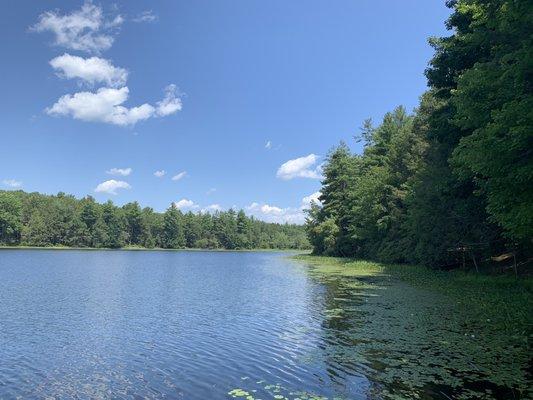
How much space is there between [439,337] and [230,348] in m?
8.27

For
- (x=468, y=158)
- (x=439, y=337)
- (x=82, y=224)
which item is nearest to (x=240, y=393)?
(x=439, y=337)

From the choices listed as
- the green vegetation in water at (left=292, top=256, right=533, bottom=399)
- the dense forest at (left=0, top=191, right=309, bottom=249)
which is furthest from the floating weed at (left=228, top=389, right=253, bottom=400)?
the dense forest at (left=0, top=191, right=309, bottom=249)

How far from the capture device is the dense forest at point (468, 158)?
68.8ft

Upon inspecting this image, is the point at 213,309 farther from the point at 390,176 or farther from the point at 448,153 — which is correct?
the point at 390,176

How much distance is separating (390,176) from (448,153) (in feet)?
90.5

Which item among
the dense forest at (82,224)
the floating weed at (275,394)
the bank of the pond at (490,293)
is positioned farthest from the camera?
the dense forest at (82,224)

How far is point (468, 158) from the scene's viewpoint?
76.6ft

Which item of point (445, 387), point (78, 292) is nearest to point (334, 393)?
point (445, 387)

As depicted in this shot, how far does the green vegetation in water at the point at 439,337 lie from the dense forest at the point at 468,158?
15.4 ft

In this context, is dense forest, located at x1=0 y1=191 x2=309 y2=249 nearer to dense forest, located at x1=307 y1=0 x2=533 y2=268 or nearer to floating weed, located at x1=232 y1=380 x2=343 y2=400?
dense forest, located at x1=307 y1=0 x2=533 y2=268

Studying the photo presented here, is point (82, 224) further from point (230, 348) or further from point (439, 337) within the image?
point (439, 337)

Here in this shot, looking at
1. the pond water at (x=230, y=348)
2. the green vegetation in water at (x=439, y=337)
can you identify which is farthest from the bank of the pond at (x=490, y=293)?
the pond water at (x=230, y=348)

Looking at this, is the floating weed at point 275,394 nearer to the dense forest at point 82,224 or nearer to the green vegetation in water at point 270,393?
the green vegetation in water at point 270,393

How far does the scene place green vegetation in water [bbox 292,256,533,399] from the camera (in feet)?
38.3
